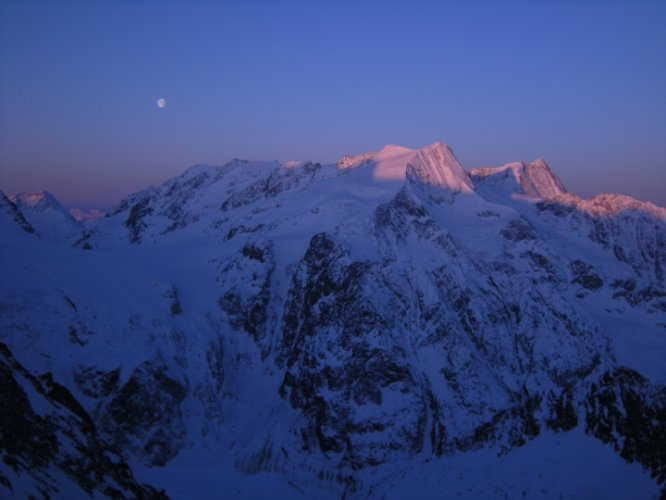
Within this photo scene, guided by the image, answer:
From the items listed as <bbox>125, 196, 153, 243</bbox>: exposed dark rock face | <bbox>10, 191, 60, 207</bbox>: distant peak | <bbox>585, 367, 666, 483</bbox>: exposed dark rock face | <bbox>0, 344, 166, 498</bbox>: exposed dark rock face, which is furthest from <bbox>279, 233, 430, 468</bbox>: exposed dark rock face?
<bbox>10, 191, 60, 207</bbox>: distant peak

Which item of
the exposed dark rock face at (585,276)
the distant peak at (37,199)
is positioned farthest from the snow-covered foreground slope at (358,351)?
the distant peak at (37,199)

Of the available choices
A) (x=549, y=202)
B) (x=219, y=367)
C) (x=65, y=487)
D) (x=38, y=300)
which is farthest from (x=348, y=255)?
(x=549, y=202)

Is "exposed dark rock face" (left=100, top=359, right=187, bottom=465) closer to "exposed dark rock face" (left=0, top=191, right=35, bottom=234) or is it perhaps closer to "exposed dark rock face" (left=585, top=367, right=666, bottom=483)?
"exposed dark rock face" (left=0, top=191, right=35, bottom=234)

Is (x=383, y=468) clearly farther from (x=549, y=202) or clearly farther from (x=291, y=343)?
(x=549, y=202)

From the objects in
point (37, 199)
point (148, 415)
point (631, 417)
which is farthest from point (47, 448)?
point (37, 199)

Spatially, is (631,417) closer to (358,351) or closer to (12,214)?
(358,351)

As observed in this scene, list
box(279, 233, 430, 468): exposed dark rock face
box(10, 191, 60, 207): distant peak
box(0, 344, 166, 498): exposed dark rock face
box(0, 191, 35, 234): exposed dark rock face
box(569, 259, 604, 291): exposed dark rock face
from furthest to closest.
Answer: box(10, 191, 60, 207): distant peak < box(569, 259, 604, 291): exposed dark rock face < box(0, 191, 35, 234): exposed dark rock face < box(279, 233, 430, 468): exposed dark rock face < box(0, 344, 166, 498): exposed dark rock face

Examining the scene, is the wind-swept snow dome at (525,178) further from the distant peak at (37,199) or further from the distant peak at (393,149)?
the distant peak at (37,199)
